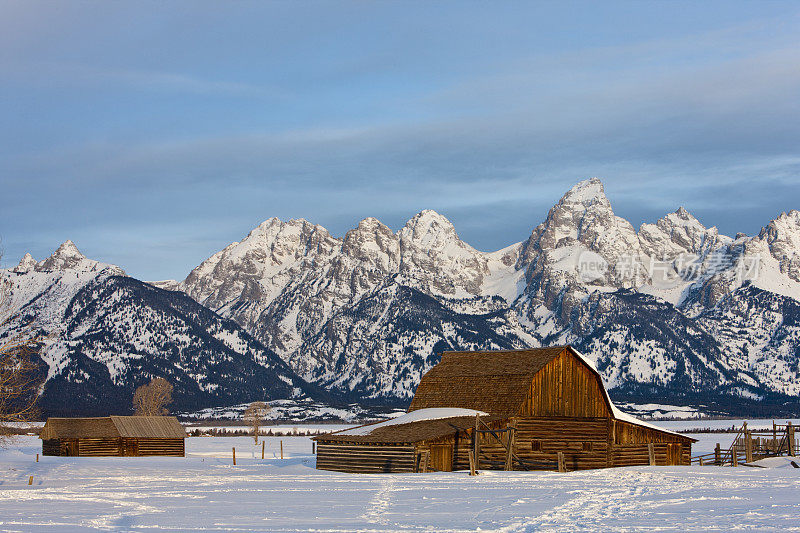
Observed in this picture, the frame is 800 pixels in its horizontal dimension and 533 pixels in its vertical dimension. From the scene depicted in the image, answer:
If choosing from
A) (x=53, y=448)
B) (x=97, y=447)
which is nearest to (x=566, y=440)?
(x=97, y=447)

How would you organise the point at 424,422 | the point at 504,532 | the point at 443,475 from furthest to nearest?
the point at 424,422 < the point at 443,475 < the point at 504,532

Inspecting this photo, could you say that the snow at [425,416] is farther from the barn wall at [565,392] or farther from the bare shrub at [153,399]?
the bare shrub at [153,399]

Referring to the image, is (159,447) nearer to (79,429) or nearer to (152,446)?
(152,446)

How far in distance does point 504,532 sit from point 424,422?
111 feet

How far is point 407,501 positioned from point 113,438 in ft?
202

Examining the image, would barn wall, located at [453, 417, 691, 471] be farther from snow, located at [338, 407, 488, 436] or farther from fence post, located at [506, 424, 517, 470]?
snow, located at [338, 407, 488, 436]

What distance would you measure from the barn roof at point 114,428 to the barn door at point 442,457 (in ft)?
136

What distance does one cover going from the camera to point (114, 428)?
93688 millimetres

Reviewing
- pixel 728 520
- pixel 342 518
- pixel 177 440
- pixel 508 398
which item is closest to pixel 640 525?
pixel 728 520

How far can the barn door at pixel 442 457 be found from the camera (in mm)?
58750

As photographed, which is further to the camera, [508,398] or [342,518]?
[508,398]

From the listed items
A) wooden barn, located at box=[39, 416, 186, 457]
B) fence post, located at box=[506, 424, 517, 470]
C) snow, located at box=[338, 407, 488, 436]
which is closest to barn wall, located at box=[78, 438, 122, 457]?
wooden barn, located at box=[39, 416, 186, 457]

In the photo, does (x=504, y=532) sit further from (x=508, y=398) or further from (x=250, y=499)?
(x=508, y=398)

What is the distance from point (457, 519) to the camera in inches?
1267
